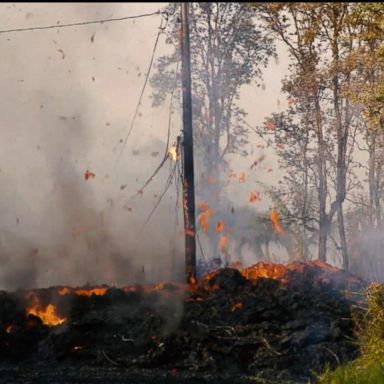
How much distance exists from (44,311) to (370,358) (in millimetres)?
12433

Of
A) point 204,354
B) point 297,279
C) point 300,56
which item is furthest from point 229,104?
point 204,354

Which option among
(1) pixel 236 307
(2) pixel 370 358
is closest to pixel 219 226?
(1) pixel 236 307

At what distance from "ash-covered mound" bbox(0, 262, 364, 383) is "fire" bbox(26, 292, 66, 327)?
25 cm

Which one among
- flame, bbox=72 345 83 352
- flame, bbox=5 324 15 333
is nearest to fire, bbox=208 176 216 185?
flame, bbox=5 324 15 333

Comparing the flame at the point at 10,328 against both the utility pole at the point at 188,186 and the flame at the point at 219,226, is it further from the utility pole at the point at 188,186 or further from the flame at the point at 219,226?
the flame at the point at 219,226

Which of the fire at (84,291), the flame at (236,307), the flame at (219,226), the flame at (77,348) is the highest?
the flame at (219,226)

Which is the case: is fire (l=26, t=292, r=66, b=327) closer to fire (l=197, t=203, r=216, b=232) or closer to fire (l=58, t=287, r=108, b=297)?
fire (l=58, t=287, r=108, b=297)

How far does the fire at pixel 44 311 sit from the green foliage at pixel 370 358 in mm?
11131

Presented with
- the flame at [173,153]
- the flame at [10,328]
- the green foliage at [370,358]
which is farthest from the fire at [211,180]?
the green foliage at [370,358]

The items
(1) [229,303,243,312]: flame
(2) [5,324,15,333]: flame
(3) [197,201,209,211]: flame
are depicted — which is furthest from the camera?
(3) [197,201,209,211]: flame

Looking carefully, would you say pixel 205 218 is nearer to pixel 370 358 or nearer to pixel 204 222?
pixel 204 222

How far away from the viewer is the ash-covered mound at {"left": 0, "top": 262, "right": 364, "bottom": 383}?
18688 mm

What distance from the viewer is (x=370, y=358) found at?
40.2ft

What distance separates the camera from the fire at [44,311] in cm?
2158
